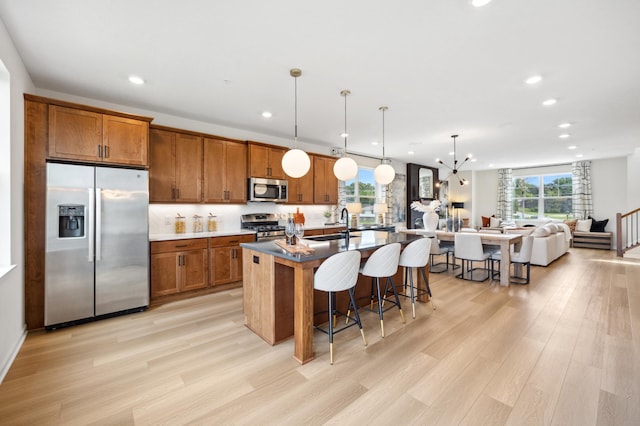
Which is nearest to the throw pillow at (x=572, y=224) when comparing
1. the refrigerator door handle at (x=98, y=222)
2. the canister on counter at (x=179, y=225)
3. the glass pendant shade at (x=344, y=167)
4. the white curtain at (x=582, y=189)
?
the white curtain at (x=582, y=189)

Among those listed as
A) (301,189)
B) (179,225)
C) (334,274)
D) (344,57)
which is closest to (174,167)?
(179,225)

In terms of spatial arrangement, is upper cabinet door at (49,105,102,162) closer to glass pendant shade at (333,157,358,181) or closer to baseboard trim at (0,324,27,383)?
baseboard trim at (0,324,27,383)

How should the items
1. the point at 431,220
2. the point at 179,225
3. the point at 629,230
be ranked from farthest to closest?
the point at 629,230, the point at 431,220, the point at 179,225

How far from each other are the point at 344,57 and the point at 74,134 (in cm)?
306

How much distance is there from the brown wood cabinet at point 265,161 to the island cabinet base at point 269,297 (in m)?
2.37

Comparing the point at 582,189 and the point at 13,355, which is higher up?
the point at 582,189

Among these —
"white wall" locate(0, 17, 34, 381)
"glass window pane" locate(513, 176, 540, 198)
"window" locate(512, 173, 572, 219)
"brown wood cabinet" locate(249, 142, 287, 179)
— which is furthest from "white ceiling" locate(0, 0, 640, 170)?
"glass window pane" locate(513, 176, 540, 198)

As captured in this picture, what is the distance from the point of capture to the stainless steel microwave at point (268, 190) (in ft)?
16.5

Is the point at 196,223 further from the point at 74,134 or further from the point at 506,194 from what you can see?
the point at 506,194

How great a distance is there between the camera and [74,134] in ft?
10.3

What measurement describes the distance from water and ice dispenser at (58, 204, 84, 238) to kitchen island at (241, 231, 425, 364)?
188 cm

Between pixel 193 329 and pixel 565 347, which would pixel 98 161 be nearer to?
pixel 193 329

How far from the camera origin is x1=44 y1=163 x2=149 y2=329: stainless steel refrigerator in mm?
3010

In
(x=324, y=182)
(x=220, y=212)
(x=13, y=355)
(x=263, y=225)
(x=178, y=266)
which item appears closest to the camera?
(x=13, y=355)
